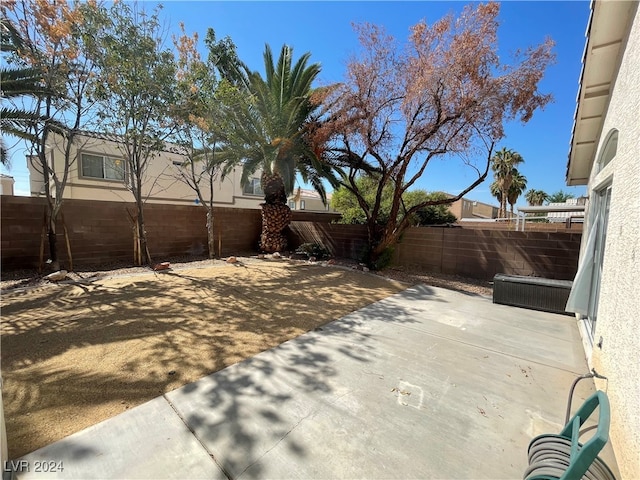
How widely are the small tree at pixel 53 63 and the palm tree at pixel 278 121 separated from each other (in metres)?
3.69

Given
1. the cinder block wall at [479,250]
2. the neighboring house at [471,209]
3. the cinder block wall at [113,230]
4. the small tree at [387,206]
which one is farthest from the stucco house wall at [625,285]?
the neighboring house at [471,209]

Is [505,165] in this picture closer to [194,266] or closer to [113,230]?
[194,266]

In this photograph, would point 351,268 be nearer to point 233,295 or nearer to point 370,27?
point 233,295

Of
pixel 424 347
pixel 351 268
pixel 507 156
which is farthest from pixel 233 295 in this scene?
pixel 507 156

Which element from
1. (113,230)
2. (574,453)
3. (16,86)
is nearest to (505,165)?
(113,230)

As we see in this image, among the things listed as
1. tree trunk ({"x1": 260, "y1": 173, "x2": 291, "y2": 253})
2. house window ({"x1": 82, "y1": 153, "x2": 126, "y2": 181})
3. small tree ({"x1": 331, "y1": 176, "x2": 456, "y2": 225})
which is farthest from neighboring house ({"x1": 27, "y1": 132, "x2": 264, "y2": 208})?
small tree ({"x1": 331, "y1": 176, "x2": 456, "y2": 225})

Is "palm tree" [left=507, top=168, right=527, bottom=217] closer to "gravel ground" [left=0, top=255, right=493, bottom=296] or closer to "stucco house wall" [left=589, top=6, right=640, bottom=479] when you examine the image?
"gravel ground" [left=0, top=255, right=493, bottom=296]

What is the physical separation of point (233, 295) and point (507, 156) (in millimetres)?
30005

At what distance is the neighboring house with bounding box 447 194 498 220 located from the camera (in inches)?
1144

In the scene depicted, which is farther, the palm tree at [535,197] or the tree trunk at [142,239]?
the palm tree at [535,197]

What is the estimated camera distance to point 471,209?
32875 millimetres

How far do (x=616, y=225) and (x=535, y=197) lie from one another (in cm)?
3919

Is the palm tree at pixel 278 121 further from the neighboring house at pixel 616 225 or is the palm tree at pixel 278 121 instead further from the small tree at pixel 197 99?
the neighboring house at pixel 616 225

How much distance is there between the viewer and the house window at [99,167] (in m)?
12.6
